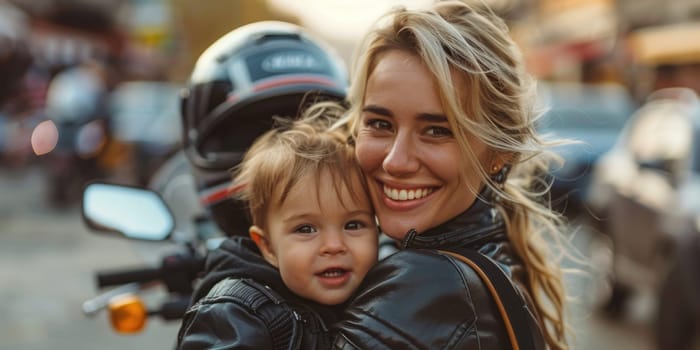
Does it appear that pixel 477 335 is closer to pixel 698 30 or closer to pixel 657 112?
pixel 657 112

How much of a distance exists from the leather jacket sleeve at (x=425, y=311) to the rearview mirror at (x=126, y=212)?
93 centimetres

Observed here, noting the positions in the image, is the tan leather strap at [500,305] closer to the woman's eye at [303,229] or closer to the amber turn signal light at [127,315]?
the woman's eye at [303,229]

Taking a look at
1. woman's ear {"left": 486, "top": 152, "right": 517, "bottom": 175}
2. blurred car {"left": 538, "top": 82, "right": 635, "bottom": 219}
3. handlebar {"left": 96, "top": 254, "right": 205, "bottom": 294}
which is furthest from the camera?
→ blurred car {"left": 538, "top": 82, "right": 635, "bottom": 219}

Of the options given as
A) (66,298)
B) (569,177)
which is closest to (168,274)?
(66,298)

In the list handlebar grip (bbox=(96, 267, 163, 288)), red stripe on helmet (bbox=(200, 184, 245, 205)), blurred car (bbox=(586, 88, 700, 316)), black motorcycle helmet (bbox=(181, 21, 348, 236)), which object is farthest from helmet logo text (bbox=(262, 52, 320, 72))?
blurred car (bbox=(586, 88, 700, 316))

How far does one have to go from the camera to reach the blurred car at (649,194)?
5.82 meters

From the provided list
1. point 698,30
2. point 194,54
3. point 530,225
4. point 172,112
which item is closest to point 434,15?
point 530,225

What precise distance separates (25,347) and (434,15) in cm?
494

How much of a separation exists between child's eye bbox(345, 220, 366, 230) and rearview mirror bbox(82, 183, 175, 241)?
726 mm

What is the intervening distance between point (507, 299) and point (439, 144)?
0.35 meters

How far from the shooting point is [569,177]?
12.1 metres

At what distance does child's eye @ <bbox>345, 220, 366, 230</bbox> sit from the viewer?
187cm

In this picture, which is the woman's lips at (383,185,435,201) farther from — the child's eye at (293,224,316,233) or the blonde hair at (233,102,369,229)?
the child's eye at (293,224,316,233)

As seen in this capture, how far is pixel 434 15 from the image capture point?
188 centimetres
